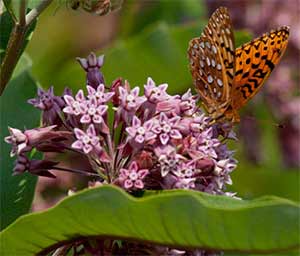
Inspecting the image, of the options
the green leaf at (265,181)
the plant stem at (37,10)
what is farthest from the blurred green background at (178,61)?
the plant stem at (37,10)

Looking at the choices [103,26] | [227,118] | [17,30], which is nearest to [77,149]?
[17,30]

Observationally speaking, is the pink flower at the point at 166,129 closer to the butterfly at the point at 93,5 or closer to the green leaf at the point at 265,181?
the butterfly at the point at 93,5

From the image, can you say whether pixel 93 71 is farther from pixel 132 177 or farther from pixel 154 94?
pixel 132 177

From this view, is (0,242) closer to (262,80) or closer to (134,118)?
(134,118)

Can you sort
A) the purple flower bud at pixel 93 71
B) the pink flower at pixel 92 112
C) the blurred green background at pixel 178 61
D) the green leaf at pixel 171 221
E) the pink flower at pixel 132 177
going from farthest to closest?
1. the blurred green background at pixel 178 61
2. the purple flower bud at pixel 93 71
3. the pink flower at pixel 92 112
4. the pink flower at pixel 132 177
5. the green leaf at pixel 171 221

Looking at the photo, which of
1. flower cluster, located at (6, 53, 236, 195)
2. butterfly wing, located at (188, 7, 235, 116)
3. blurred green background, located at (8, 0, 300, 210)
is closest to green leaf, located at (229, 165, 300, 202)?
blurred green background, located at (8, 0, 300, 210)

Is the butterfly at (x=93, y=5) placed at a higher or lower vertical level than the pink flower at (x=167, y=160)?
higher
